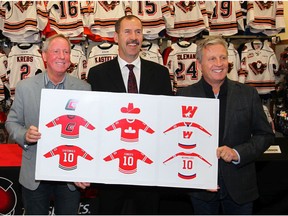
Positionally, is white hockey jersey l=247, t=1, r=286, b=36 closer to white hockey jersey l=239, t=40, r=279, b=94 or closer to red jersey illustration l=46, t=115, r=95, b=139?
white hockey jersey l=239, t=40, r=279, b=94

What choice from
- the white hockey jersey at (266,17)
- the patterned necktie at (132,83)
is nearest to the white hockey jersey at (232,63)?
the white hockey jersey at (266,17)

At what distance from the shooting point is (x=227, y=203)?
1.98 metres

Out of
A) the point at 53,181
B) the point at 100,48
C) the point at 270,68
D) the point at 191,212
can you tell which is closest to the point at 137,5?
the point at 100,48

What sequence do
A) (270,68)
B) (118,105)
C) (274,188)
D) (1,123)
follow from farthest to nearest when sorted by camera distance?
(270,68), (1,123), (274,188), (118,105)

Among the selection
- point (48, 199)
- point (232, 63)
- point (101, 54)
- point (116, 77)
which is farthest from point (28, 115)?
point (232, 63)

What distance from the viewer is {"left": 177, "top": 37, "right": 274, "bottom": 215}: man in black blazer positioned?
1.93 metres

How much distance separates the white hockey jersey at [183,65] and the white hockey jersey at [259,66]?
2.09 feet

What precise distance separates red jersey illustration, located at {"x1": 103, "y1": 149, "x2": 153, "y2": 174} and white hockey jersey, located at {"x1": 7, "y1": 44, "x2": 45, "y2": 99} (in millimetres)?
2779

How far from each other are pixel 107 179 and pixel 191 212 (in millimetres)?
1089

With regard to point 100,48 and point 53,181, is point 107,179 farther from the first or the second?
point 100,48

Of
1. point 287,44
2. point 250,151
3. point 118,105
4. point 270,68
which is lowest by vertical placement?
point 250,151

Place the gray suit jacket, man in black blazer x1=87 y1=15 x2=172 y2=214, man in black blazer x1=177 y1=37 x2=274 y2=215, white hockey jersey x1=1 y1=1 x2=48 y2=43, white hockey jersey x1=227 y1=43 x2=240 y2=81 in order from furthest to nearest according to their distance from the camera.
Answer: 1. white hockey jersey x1=227 y1=43 x2=240 y2=81
2. white hockey jersey x1=1 y1=1 x2=48 y2=43
3. man in black blazer x1=87 y1=15 x2=172 y2=214
4. the gray suit jacket
5. man in black blazer x1=177 y1=37 x2=274 y2=215

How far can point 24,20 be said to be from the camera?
439 cm

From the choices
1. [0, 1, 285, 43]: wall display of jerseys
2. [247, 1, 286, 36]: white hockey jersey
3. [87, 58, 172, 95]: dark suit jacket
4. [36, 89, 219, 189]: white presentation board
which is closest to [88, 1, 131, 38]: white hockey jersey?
[0, 1, 285, 43]: wall display of jerseys
